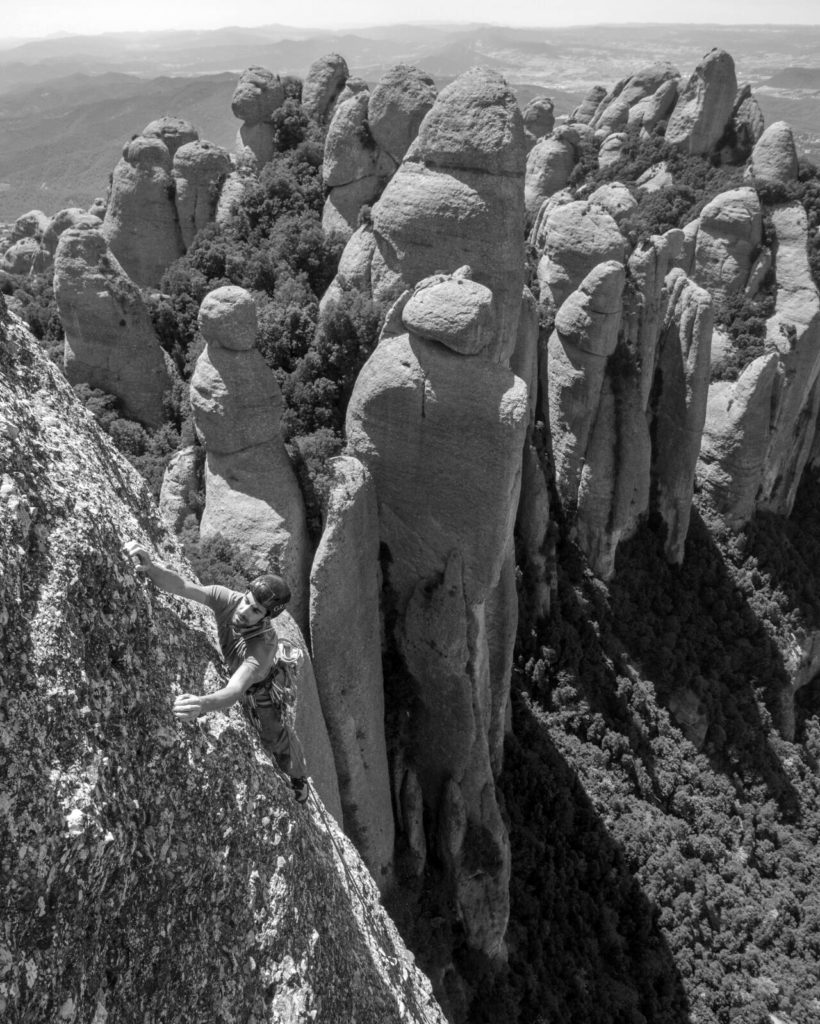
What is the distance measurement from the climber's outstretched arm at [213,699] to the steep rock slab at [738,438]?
3484 centimetres

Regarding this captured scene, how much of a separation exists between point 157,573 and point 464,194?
15.4 metres

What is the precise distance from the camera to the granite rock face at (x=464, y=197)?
66.5ft

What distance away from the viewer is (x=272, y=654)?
8.82 m

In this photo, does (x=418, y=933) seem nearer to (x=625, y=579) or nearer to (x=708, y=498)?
(x=625, y=579)

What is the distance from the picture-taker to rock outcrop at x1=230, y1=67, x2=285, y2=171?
36.1 meters

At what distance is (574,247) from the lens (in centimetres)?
3094

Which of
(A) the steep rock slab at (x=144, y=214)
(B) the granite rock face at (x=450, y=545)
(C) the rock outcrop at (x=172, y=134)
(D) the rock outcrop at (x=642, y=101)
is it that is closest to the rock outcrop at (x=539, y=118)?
(D) the rock outcrop at (x=642, y=101)

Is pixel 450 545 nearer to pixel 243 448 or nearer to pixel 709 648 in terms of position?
Result: pixel 243 448

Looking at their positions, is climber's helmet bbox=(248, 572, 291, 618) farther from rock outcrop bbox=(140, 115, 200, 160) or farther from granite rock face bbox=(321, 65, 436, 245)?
rock outcrop bbox=(140, 115, 200, 160)

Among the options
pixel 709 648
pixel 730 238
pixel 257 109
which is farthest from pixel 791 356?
pixel 257 109

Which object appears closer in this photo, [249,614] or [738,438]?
[249,614]

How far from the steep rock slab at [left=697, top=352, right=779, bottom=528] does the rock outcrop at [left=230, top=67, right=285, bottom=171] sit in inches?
965

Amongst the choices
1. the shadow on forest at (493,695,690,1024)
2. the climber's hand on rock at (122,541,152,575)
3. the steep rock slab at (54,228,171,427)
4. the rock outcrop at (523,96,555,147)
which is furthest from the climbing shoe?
the rock outcrop at (523,96,555,147)

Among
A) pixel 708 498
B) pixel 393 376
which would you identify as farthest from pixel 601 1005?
pixel 708 498
